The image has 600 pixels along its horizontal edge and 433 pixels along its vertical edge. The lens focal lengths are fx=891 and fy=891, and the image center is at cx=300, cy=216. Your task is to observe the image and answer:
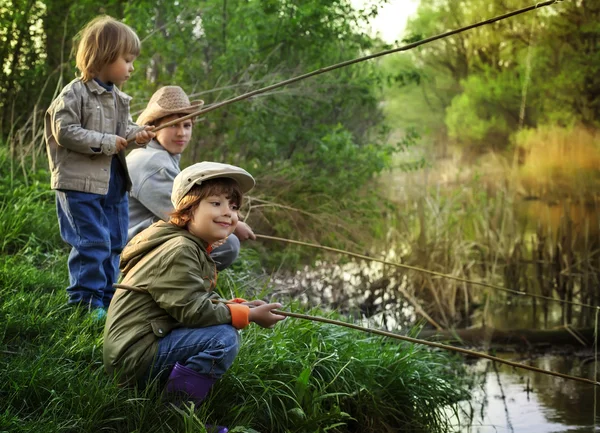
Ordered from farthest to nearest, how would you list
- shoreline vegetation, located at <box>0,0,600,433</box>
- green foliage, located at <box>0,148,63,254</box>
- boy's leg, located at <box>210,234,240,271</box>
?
green foliage, located at <box>0,148,63,254</box> < boy's leg, located at <box>210,234,240,271</box> < shoreline vegetation, located at <box>0,0,600,433</box>

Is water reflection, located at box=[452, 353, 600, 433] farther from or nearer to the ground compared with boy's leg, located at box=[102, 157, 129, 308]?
nearer to the ground

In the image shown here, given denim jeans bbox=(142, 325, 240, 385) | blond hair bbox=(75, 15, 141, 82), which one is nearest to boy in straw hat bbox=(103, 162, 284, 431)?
denim jeans bbox=(142, 325, 240, 385)

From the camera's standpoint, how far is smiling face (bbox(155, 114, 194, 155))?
4.25 meters

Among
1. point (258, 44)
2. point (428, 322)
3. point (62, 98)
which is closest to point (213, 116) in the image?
point (258, 44)

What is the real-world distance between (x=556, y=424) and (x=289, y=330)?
4.72ft

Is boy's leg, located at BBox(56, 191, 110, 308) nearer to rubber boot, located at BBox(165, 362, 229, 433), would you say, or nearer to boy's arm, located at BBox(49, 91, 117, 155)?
boy's arm, located at BBox(49, 91, 117, 155)

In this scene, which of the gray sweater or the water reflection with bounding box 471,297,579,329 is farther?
the water reflection with bounding box 471,297,579,329

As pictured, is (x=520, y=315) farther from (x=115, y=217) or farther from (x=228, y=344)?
(x=228, y=344)

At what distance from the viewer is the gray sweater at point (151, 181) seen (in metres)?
4.15

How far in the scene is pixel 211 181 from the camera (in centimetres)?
299

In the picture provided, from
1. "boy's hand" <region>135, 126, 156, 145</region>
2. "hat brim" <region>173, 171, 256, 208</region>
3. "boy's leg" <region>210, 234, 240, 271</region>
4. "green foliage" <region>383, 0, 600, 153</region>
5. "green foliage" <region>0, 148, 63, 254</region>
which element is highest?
"green foliage" <region>383, 0, 600, 153</region>

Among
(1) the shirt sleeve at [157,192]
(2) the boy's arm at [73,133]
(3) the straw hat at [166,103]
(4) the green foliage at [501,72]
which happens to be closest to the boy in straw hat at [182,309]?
(2) the boy's arm at [73,133]

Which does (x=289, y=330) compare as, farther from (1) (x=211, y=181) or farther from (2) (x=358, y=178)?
(2) (x=358, y=178)

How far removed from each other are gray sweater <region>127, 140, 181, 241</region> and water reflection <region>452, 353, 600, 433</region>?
1756mm
